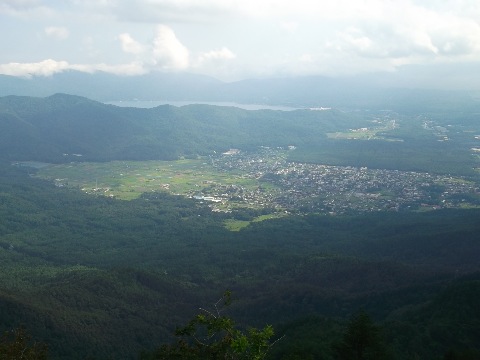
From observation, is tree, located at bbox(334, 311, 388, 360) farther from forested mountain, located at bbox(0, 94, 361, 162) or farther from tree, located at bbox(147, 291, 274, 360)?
forested mountain, located at bbox(0, 94, 361, 162)

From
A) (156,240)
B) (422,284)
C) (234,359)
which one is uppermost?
(234,359)

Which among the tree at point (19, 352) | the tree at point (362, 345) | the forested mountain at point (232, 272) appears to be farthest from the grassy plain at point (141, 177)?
the tree at point (19, 352)

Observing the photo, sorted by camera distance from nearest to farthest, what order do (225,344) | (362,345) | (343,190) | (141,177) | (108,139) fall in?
(225,344)
(362,345)
(343,190)
(141,177)
(108,139)

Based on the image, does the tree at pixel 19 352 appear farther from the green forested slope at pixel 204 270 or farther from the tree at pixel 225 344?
the green forested slope at pixel 204 270

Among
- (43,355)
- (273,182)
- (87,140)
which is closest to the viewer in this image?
(43,355)

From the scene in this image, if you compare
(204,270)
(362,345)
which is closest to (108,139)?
(204,270)

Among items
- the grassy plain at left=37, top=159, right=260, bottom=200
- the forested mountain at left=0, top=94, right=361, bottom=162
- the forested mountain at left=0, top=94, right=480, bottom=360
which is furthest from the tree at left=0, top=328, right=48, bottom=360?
the forested mountain at left=0, top=94, right=361, bottom=162

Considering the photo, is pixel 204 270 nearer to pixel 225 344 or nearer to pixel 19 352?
pixel 19 352

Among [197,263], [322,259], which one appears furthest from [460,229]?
[197,263]

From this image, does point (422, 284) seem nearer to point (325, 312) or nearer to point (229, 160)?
point (325, 312)

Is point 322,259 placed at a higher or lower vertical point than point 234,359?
lower

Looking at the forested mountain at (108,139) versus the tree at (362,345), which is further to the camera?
the forested mountain at (108,139)
